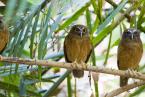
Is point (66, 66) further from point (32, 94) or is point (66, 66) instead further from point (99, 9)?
point (32, 94)

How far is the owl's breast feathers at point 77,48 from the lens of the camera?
3.76 metres

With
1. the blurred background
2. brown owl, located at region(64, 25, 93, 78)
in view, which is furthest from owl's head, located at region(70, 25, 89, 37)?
the blurred background

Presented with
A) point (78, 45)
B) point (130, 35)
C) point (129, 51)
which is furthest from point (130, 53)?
point (78, 45)

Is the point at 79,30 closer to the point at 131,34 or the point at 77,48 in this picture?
the point at 77,48

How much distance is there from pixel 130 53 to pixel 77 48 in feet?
1.81

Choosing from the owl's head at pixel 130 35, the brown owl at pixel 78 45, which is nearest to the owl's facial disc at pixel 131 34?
the owl's head at pixel 130 35

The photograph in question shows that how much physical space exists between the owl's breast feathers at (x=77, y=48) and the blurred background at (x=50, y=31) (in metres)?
0.23

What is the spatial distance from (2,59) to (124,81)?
→ 1922mm

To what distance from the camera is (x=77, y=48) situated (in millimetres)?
3840

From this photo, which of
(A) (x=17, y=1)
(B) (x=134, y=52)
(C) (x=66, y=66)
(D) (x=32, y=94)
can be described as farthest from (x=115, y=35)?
(A) (x=17, y=1)

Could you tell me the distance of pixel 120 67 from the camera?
3.88 m

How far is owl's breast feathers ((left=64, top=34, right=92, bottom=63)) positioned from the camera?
3756mm

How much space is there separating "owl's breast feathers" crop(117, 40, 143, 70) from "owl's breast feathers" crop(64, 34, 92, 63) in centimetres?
34

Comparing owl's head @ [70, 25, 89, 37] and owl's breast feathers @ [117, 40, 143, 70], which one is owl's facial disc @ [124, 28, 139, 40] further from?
owl's head @ [70, 25, 89, 37]
